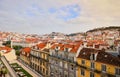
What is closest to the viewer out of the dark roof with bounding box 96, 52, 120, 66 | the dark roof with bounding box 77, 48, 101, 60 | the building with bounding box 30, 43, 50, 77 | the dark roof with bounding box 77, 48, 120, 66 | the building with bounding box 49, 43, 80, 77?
the dark roof with bounding box 96, 52, 120, 66

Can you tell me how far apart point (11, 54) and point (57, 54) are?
1468 inches

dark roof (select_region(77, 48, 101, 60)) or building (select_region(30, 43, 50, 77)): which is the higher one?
dark roof (select_region(77, 48, 101, 60))

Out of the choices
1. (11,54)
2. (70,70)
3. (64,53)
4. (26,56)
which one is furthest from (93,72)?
(11,54)

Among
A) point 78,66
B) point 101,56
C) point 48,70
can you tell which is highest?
point 101,56

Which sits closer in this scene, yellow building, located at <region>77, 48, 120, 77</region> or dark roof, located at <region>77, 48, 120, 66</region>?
yellow building, located at <region>77, 48, 120, 77</region>

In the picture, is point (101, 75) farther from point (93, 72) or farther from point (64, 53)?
point (64, 53)

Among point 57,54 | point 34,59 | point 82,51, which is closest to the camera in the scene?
point 82,51

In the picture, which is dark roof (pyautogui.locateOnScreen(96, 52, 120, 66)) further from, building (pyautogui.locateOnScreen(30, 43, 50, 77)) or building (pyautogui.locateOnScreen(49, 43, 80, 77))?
building (pyautogui.locateOnScreen(30, 43, 50, 77))

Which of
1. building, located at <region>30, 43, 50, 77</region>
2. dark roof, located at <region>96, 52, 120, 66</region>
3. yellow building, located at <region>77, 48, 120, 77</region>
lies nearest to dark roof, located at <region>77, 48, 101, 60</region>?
yellow building, located at <region>77, 48, 120, 77</region>

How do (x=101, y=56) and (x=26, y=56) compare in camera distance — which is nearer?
(x=101, y=56)

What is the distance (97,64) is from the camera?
39.1 m

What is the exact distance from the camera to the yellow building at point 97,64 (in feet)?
115

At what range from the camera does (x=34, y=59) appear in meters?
70.8

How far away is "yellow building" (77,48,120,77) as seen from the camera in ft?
115
